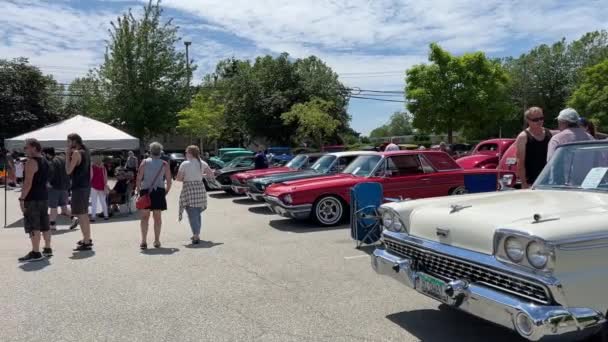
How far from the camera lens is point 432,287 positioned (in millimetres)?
3787

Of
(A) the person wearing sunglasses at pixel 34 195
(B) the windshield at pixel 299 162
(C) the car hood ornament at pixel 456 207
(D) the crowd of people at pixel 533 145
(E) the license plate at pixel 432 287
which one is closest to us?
(E) the license plate at pixel 432 287

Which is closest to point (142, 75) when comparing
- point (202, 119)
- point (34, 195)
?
point (202, 119)

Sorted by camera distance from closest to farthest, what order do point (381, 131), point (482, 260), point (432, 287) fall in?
point (482, 260) → point (432, 287) → point (381, 131)

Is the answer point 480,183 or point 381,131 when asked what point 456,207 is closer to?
point 480,183

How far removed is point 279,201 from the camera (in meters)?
9.74

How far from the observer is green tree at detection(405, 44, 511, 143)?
33500 mm

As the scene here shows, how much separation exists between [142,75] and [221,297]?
27332 millimetres

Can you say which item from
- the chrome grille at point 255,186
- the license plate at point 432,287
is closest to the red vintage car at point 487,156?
the chrome grille at point 255,186

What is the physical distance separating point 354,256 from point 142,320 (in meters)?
3.23

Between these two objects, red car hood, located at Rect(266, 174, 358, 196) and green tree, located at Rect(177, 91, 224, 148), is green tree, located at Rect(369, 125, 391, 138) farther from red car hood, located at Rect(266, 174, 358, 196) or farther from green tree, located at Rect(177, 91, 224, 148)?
red car hood, located at Rect(266, 174, 358, 196)

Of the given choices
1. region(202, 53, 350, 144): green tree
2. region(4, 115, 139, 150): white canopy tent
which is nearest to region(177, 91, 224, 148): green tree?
region(202, 53, 350, 144): green tree

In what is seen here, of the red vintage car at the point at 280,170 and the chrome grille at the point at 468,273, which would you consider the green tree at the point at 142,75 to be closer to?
the red vintage car at the point at 280,170

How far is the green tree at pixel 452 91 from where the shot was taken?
1319 inches

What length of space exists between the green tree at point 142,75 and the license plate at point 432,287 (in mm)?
28763
